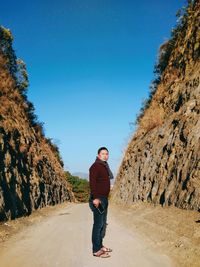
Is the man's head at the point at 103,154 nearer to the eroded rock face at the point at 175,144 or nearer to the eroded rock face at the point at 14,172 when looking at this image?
the eroded rock face at the point at 175,144

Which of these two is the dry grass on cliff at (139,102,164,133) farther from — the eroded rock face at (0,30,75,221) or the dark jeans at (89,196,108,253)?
the dark jeans at (89,196,108,253)

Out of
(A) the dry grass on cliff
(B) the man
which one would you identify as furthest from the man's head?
(A) the dry grass on cliff

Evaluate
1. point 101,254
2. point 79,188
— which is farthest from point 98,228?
point 79,188

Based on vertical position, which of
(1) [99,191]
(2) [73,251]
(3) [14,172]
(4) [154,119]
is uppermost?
(4) [154,119]

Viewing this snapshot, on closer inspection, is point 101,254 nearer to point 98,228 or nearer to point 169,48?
point 98,228

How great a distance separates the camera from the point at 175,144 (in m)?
16.5

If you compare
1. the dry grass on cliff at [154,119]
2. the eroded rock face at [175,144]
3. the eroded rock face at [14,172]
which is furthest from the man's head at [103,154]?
the dry grass on cliff at [154,119]

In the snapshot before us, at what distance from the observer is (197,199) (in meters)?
11.7

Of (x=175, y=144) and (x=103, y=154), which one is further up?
(x=175, y=144)

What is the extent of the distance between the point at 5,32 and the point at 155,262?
122 feet

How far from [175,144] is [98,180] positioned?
920 cm

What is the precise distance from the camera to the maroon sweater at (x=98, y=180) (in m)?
8.05

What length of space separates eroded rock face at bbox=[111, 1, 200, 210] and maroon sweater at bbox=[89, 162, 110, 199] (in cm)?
470

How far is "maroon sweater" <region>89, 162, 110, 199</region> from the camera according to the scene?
8055 mm
